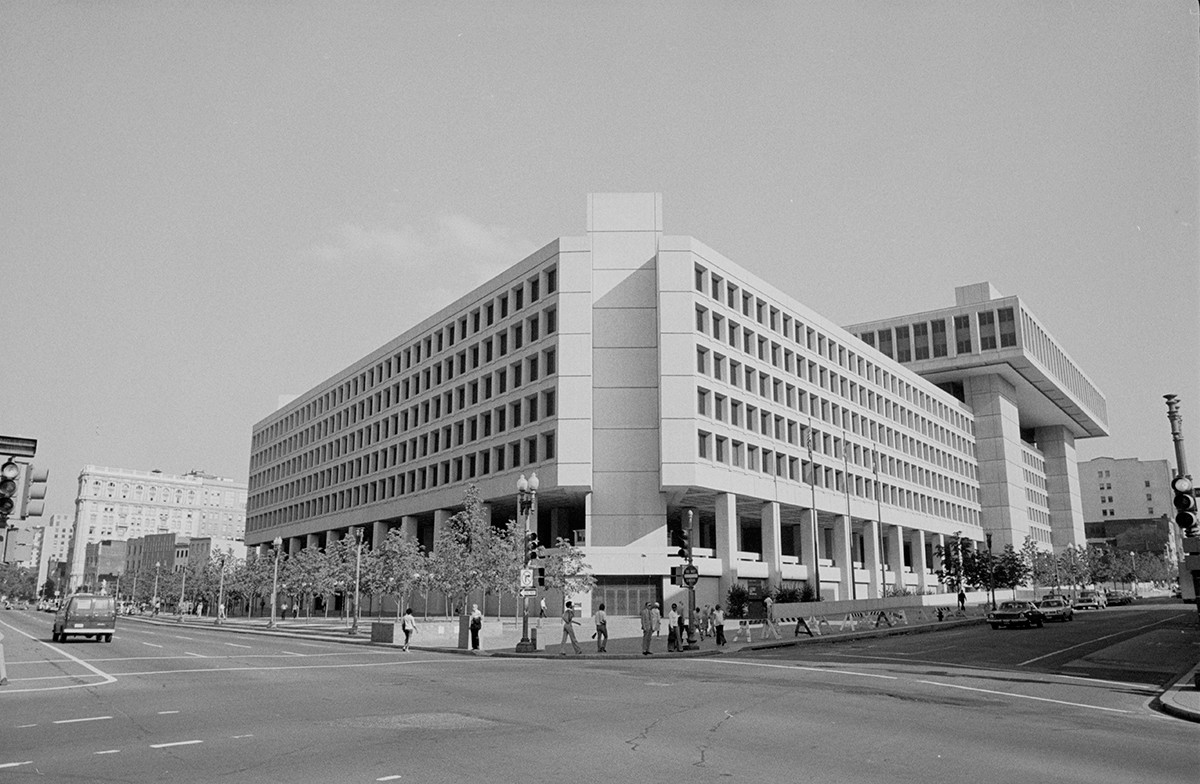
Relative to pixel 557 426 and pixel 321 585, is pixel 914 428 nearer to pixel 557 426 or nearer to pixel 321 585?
pixel 557 426

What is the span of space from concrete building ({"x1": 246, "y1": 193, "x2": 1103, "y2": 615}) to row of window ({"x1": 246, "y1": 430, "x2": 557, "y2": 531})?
19cm

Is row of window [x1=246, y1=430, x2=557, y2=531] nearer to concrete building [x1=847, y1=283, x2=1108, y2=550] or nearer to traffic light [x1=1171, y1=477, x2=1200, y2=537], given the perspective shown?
traffic light [x1=1171, y1=477, x2=1200, y2=537]

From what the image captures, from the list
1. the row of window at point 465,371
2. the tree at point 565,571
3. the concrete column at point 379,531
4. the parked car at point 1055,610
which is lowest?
the parked car at point 1055,610

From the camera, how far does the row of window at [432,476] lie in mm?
65688

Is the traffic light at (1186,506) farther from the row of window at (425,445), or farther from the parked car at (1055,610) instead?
the row of window at (425,445)

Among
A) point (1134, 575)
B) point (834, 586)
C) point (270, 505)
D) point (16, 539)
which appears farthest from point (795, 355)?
point (1134, 575)

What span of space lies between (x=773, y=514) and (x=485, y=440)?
24.0 meters

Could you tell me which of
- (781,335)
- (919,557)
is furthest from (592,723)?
(919,557)

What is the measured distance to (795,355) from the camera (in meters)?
77.6

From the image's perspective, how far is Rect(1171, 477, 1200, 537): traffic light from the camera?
17469 mm

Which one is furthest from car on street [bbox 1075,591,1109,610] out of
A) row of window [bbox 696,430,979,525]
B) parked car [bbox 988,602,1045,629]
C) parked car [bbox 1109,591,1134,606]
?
parked car [bbox 988,602,1045,629]

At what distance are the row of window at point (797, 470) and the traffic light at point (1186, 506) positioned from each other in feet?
141

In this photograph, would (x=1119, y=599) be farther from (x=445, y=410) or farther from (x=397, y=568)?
(x=397, y=568)

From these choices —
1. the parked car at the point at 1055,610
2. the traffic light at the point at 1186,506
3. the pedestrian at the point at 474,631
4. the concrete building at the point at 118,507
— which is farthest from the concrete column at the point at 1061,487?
the concrete building at the point at 118,507
